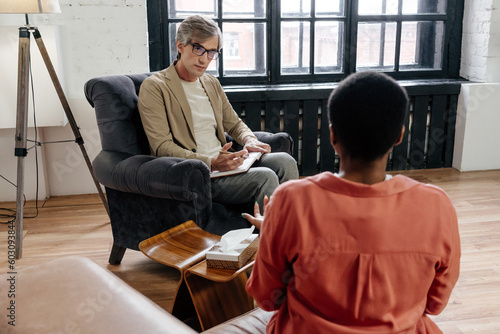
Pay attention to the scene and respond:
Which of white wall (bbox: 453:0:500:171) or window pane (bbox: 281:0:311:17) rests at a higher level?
window pane (bbox: 281:0:311:17)

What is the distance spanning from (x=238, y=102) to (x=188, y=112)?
49.4 inches

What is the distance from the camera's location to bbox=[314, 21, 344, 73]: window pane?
12.8 ft

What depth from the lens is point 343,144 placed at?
36.7 inches

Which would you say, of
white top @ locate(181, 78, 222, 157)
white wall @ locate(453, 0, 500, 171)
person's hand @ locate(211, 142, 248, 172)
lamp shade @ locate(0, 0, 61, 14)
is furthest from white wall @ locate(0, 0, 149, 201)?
white wall @ locate(453, 0, 500, 171)

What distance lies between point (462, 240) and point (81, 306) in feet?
7.22

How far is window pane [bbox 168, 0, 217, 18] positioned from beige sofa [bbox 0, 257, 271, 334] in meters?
2.60

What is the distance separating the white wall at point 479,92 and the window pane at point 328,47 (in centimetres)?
99

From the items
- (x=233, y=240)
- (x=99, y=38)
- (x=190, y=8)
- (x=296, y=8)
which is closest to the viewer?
(x=233, y=240)

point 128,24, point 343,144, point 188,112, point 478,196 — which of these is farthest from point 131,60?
point 343,144

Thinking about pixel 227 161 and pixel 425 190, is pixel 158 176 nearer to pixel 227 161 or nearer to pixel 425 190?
pixel 227 161

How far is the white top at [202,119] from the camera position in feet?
8.42

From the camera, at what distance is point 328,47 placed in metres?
3.96

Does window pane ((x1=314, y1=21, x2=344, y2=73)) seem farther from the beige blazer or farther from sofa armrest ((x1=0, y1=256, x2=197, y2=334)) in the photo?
sofa armrest ((x1=0, y1=256, x2=197, y2=334))

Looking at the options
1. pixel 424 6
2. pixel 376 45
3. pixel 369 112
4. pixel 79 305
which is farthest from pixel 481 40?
pixel 79 305
